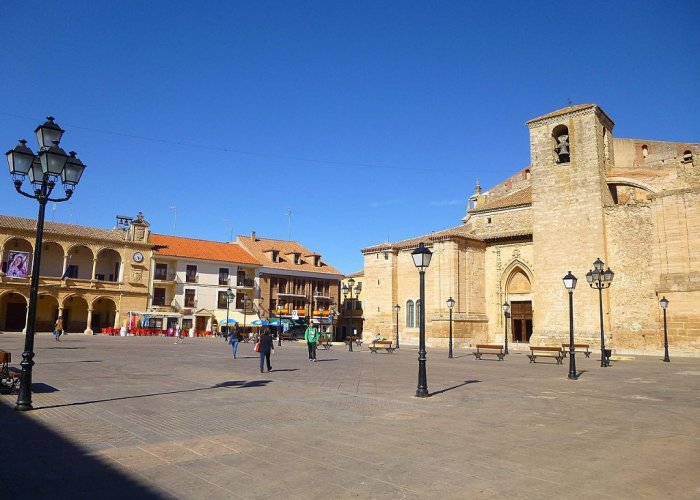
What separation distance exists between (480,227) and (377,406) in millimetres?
35460

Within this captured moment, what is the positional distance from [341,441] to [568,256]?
100.0 feet

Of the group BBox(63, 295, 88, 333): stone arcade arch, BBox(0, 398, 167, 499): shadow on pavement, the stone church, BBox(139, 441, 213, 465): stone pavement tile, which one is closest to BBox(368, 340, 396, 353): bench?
the stone church

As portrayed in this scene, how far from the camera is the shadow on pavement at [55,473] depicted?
4.64 meters

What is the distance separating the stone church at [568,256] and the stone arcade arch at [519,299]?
0.08m

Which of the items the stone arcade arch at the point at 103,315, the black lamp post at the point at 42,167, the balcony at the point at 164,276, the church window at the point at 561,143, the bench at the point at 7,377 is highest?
the church window at the point at 561,143

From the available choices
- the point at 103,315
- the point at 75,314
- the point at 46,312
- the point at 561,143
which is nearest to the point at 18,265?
the point at 46,312

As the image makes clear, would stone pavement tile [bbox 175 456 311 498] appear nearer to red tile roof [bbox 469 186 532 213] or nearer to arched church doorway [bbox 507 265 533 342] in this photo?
arched church doorway [bbox 507 265 533 342]

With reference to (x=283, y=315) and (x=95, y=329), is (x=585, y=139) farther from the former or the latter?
(x=95, y=329)

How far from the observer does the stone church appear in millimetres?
29719

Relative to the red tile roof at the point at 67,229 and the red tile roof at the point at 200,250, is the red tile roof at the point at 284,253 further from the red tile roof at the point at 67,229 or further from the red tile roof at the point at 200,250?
the red tile roof at the point at 67,229

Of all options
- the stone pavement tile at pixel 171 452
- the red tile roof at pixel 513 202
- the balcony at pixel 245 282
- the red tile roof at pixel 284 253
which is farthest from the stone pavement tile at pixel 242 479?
the red tile roof at pixel 284 253

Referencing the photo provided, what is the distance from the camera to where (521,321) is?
38938 mm

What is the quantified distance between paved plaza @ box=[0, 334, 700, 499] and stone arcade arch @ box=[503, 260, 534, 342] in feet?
84.7

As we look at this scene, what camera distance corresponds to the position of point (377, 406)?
995 cm
